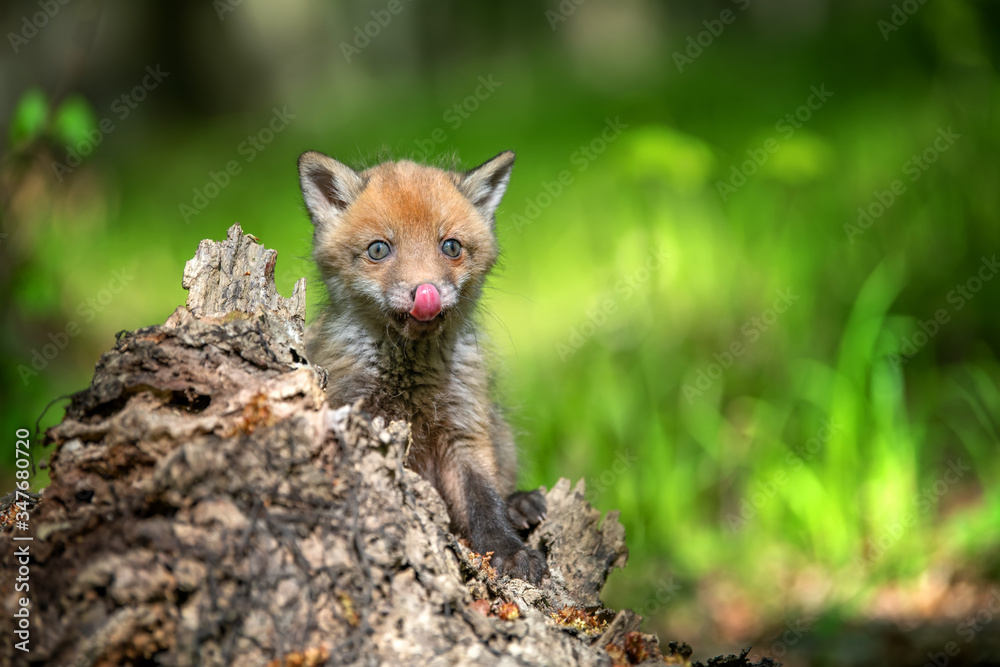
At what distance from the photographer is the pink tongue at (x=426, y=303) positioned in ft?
11.1

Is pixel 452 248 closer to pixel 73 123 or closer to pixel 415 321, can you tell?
pixel 415 321

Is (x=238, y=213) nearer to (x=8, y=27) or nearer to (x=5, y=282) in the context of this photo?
(x=8, y=27)

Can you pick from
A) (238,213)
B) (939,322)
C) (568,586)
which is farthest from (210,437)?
(238,213)

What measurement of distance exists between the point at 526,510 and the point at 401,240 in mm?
1411

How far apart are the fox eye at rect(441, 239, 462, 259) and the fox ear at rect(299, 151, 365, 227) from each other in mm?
566

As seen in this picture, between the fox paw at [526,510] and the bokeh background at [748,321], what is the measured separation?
0.97 m

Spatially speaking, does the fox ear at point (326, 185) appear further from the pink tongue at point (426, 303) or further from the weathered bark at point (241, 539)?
the weathered bark at point (241, 539)

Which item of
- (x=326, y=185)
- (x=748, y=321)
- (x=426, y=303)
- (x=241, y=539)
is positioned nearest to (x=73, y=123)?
(x=326, y=185)

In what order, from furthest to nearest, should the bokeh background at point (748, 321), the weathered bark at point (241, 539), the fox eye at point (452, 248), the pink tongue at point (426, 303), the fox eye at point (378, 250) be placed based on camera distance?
the bokeh background at point (748, 321) → the fox eye at point (452, 248) → the fox eye at point (378, 250) → the pink tongue at point (426, 303) → the weathered bark at point (241, 539)

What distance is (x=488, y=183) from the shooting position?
4387mm

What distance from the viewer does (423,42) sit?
2206cm

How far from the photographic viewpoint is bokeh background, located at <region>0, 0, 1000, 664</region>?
185 inches

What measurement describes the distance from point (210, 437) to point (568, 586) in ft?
5.71

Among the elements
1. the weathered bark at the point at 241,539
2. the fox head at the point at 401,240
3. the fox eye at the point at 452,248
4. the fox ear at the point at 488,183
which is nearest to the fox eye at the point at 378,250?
the fox head at the point at 401,240
